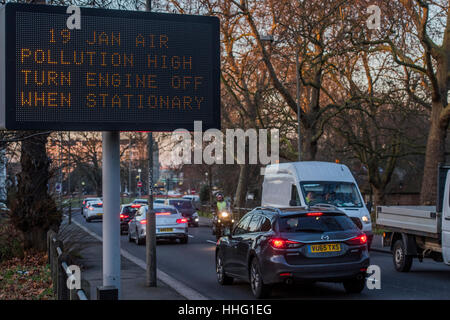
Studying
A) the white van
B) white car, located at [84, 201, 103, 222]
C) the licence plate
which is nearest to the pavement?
the licence plate

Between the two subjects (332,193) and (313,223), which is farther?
(332,193)

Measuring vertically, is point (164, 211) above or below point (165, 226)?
above

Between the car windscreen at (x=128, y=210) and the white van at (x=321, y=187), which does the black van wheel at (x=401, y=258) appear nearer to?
the white van at (x=321, y=187)

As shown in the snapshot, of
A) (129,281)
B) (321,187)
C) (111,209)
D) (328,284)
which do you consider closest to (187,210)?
(321,187)

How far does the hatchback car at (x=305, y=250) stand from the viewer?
11211 mm

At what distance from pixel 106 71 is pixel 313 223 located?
470 centimetres

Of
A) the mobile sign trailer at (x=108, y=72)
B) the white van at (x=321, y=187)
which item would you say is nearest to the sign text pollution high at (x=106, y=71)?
the mobile sign trailer at (x=108, y=72)

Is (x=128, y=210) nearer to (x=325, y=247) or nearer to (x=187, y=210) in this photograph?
(x=187, y=210)

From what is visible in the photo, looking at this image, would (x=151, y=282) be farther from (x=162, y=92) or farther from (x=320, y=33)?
(x=320, y=33)

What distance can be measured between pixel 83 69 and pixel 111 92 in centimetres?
44

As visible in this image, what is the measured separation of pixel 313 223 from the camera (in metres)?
11.7

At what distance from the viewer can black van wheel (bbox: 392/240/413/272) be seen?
15133 mm

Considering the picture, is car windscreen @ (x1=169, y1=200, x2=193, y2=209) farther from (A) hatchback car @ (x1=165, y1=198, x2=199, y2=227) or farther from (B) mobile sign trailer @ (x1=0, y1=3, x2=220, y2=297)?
(B) mobile sign trailer @ (x1=0, y1=3, x2=220, y2=297)


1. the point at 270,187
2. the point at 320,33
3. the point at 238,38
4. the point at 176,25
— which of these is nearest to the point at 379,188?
the point at 238,38
